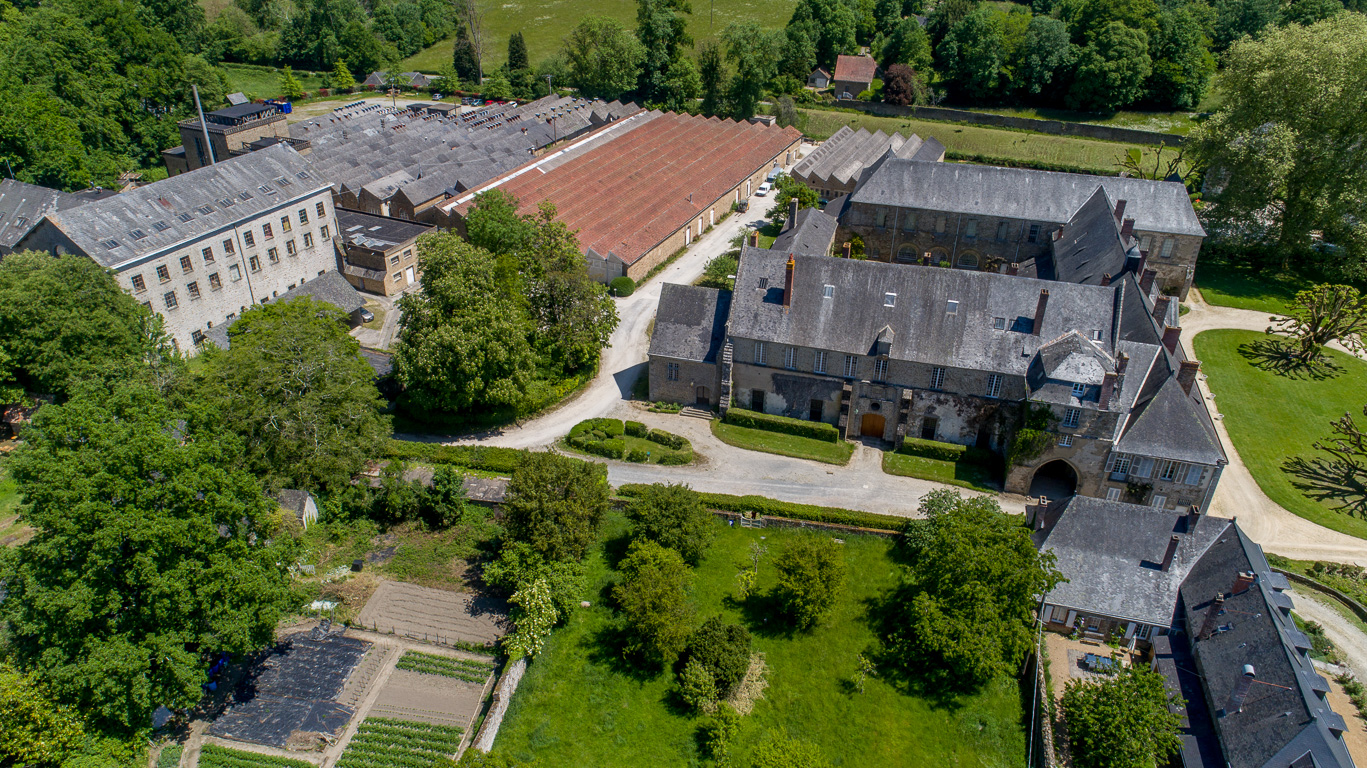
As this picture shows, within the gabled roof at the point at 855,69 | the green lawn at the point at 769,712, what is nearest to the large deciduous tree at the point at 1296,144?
the gabled roof at the point at 855,69

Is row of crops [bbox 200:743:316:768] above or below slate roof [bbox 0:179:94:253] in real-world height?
below

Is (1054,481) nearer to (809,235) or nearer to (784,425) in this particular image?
(784,425)

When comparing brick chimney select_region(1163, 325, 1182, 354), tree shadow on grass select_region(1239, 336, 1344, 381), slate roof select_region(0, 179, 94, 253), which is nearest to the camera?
brick chimney select_region(1163, 325, 1182, 354)

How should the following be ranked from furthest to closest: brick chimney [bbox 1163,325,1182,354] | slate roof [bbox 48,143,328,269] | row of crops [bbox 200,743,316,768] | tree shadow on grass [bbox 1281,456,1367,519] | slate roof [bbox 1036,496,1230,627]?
slate roof [bbox 48,143,328,269], tree shadow on grass [bbox 1281,456,1367,519], brick chimney [bbox 1163,325,1182,354], slate roof [bbox 1036,496,1230,627], row of crops [bbox 200,743,316,768]

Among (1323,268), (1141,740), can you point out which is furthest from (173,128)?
(1323,268)

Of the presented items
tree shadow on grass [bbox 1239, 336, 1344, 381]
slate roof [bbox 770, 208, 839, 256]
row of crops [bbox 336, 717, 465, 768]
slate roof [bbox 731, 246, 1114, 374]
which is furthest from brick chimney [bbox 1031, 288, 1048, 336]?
row of crops [bbox 336, 717, 465, 768]

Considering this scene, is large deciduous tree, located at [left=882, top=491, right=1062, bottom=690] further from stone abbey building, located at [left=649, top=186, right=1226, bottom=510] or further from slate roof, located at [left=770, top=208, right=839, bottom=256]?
slate roof, located at [left=770, top=208, right=839, bottom=256]

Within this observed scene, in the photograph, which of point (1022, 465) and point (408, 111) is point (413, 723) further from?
point (408, 111)
